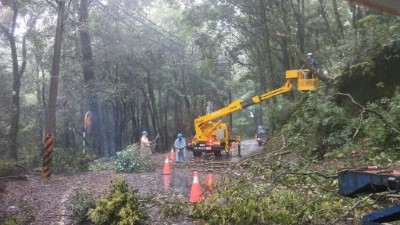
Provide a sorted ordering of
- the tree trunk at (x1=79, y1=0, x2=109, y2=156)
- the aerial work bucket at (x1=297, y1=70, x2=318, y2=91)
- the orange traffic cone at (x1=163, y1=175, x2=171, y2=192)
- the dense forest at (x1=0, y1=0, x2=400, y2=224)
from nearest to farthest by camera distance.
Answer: the orange traffic cone at (x1=163, y1=175, x2=171, y2=192) < the dense forest at (x1=0, y1=0, x2=400, y2=224) < the aerial work bucket at (x1=297, y1=70, x2=318, y2=91) < the tree trunk at (x1=79, y1=0, x2=109, y2=156)

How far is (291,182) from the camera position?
8.84 m

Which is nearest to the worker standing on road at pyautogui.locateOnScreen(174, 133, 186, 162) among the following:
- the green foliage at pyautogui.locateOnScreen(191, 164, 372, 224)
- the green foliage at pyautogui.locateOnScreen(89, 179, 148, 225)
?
the green foliage at pyautogui.locateOnScreen(191, 164, 372, 224)

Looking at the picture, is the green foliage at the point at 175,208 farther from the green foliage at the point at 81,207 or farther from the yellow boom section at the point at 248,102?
the yellow boom section at the point at 248,102

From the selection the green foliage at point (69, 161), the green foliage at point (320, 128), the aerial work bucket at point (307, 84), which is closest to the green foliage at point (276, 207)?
the green foliage at point (320, 128)

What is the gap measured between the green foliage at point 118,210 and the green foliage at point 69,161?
9.89 m

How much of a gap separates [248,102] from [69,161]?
28.2 ft

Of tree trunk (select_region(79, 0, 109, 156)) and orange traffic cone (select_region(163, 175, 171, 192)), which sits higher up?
tree trunk (select_region(79, 0, 109, 156))

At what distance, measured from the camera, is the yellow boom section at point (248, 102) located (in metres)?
13.9

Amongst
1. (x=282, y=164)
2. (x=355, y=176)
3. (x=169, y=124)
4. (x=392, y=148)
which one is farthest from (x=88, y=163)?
(x=169, y=124)

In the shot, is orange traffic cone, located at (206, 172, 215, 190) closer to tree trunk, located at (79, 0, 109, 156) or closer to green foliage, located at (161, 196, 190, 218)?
green foliage, located at (161, 196, 190, 218)

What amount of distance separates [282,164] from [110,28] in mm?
19931

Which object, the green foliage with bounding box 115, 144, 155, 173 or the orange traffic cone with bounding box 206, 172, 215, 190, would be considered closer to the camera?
the orange traffic cone with bounding box 206, 172, 215, 190

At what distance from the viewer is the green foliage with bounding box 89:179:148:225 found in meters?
6.70

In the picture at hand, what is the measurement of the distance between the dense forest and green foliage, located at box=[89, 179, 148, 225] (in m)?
1.52
